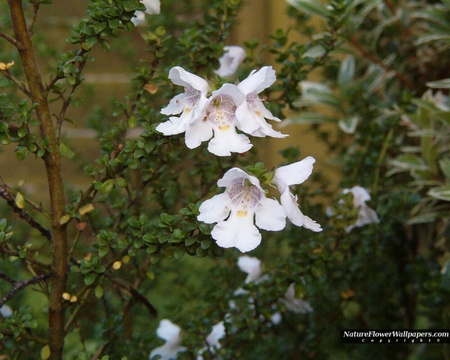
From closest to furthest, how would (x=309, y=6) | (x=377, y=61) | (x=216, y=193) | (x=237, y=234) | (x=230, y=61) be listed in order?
1. (x=237, y=234)
2. (x=216, y=193)
3. (x=230, y=61)
4. (x=309, y=6)
5. (x=377, y=61)

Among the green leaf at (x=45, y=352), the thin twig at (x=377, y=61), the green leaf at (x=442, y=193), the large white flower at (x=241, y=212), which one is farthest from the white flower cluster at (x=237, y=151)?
the thin twig at (x=377, y=61)

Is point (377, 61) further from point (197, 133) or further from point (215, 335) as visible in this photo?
point (197, 133)

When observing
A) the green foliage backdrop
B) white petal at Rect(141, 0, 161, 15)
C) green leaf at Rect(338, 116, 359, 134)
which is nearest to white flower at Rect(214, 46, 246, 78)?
the green foliage backdrop

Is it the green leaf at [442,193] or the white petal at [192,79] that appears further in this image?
the green leaf at [442,193]

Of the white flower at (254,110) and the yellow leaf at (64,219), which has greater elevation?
the white flower at (254,110)

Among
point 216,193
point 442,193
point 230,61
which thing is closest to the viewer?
point 216,193

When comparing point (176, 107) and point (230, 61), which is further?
point (230, 61)

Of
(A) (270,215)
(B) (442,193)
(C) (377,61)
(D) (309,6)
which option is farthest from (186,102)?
(C) (377,61)

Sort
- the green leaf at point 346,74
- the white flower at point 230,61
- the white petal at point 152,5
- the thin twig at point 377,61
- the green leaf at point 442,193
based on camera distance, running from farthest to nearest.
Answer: the green leaf at point 346,74
the thin twig at point 377,61
the green leaf at point 442,193
the white flower at point 230,61
the white petal at point 152,5

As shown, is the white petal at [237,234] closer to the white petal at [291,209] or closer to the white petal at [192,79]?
the white petal at [291,209]
